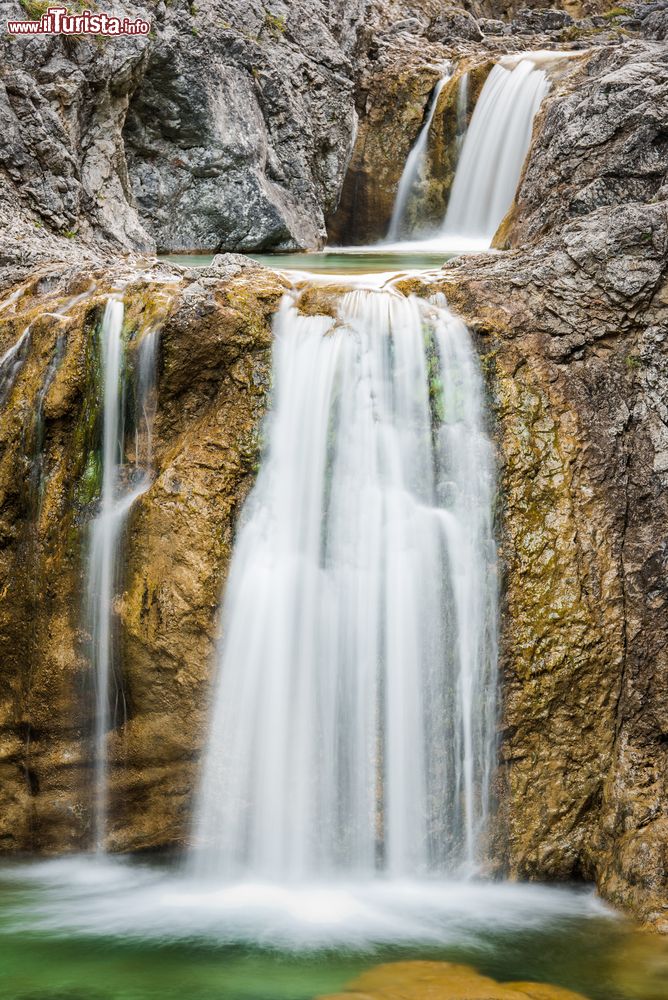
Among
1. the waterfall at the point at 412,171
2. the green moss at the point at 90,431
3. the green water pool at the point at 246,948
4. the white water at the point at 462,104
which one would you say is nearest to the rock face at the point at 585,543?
the green water pool at the point at 246,948

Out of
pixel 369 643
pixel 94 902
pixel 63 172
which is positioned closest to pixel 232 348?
pixel 369 643

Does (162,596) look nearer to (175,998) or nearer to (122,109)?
(175,998)

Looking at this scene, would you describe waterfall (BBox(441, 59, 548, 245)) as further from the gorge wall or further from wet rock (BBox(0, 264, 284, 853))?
wet rock (BBox(0, 264, 284, 853))

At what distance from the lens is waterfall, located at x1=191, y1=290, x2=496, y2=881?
594 cm

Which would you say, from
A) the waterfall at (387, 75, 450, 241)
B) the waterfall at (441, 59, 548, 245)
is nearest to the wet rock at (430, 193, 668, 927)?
the waterfall at (441, 59, 548, 245)

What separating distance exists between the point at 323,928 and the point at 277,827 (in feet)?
2.66

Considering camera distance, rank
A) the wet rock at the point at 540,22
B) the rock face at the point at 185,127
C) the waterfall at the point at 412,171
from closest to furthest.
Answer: the rock face at the point at 185,127
the waterfall at the point at 412,171
the wet rock at the point at 540,22

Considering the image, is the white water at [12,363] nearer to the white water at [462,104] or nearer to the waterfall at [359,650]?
the waterfall at [359,650]

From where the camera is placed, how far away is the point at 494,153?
542 inches

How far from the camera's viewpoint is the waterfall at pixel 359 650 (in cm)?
594

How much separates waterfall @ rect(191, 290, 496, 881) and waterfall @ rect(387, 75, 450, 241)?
29.8ft

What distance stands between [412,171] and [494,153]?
167cm

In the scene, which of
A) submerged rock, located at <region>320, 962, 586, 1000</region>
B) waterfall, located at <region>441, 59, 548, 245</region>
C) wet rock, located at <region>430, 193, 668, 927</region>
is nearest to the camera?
submerged rock, located at <region>320, 962, 586, 1000</region>

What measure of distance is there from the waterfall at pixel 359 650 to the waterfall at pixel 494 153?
7.80 m
